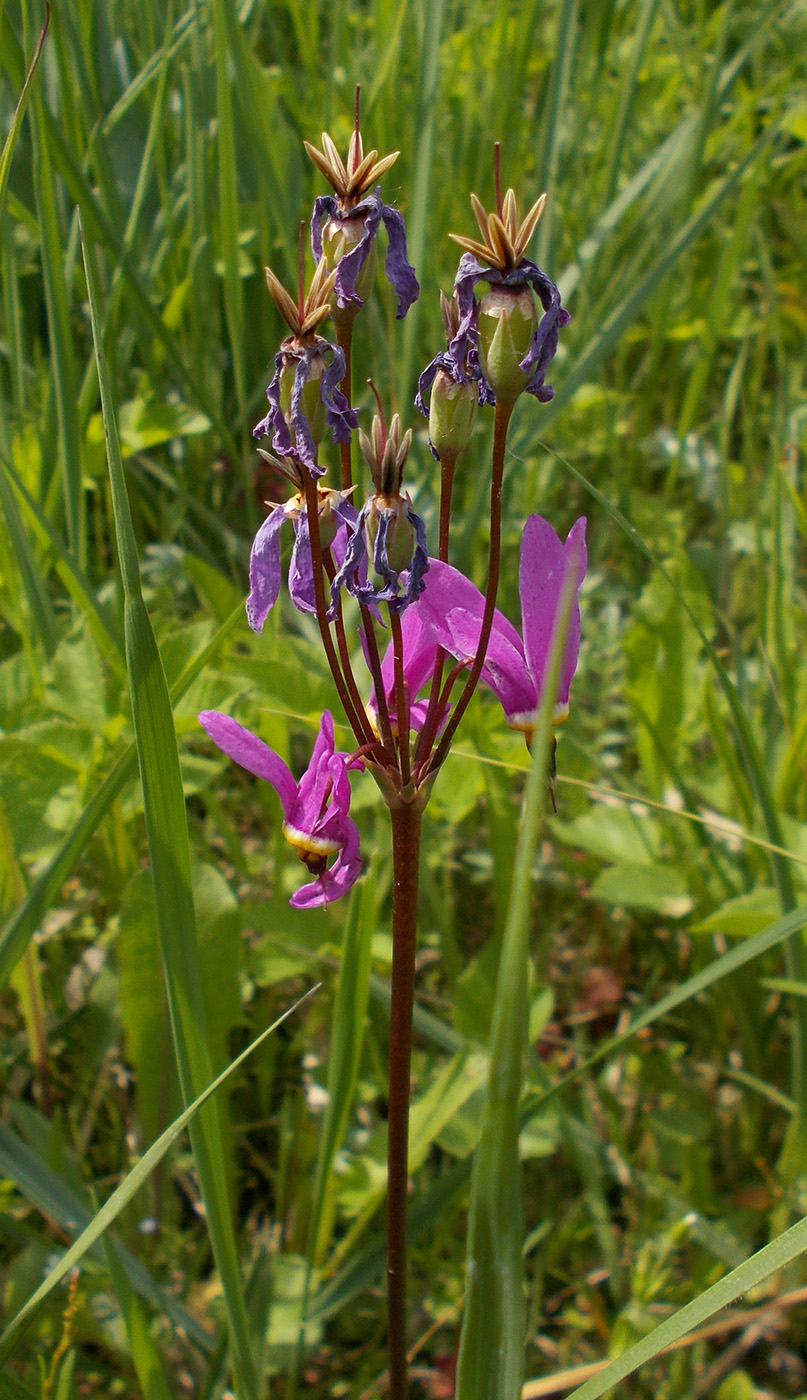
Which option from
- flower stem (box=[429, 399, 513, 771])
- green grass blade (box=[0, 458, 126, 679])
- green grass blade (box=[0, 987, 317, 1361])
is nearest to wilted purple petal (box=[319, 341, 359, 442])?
flower stem (box=[429, 399, 513, 771])

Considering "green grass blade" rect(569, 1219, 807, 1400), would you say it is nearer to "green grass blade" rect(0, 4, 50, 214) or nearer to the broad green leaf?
the broad green leaf

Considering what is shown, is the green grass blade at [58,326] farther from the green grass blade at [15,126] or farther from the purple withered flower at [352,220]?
→ the purple withered flower at [352,220]

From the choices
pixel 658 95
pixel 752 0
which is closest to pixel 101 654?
pixel 658 95

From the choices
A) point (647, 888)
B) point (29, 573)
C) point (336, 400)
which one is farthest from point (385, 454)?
point (647, 888)

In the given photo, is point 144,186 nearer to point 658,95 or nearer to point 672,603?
point 672,603

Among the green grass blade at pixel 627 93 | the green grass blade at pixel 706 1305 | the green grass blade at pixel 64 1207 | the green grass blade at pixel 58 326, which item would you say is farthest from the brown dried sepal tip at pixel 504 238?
the green grass blade at pixel 627 93

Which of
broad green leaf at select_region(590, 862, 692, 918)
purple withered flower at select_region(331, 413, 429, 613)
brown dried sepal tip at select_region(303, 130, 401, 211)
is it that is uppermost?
brown dried sepal tip at select_region(303, 130, 401, 211)
